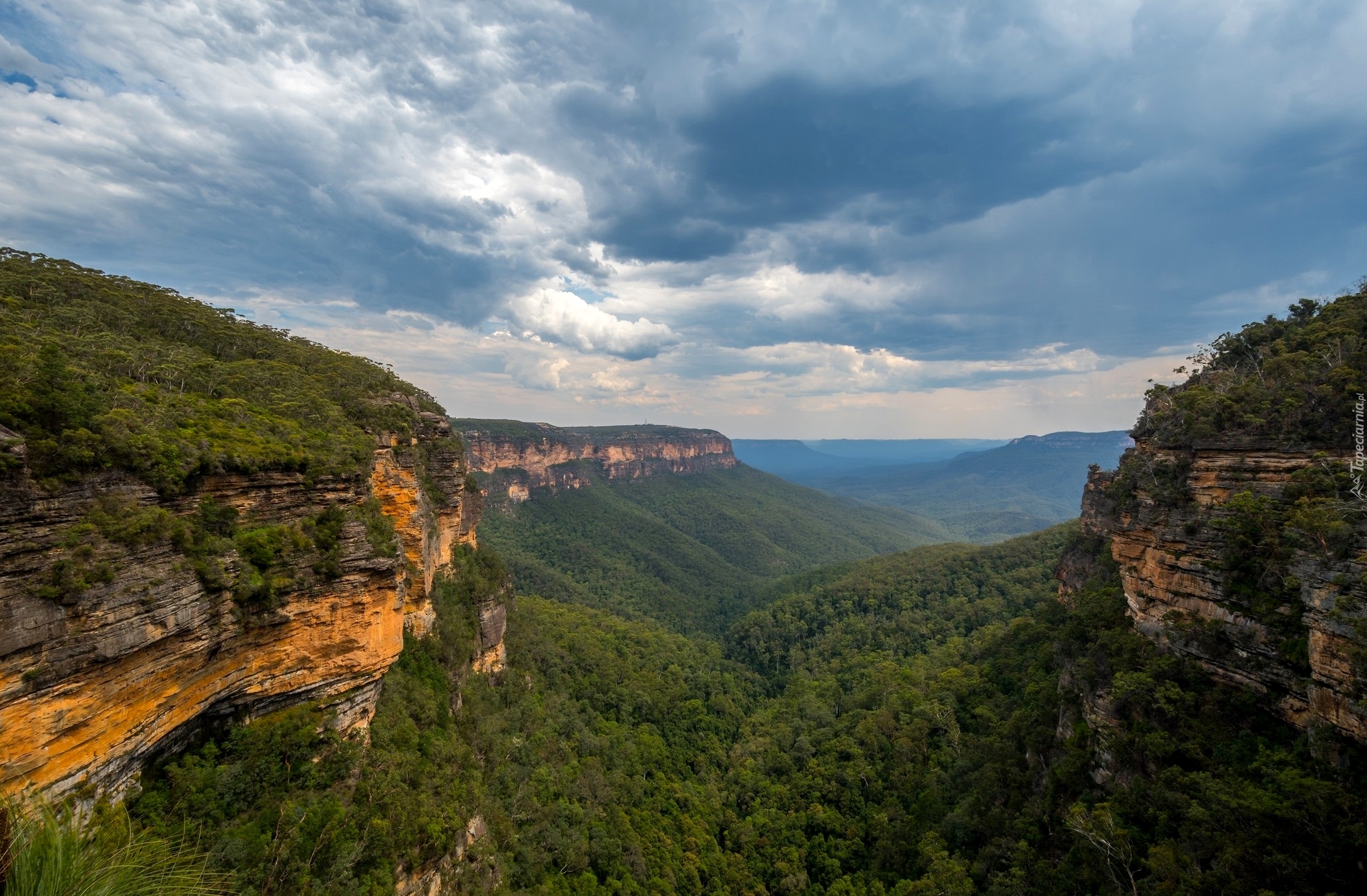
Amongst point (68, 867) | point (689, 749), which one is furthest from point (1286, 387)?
point (689, 749)

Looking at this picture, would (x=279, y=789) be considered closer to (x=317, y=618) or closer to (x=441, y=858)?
(x=317, y=618)

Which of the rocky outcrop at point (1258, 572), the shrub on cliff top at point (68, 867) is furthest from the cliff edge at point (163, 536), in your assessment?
the rocky outcrop at point (1258, 572)

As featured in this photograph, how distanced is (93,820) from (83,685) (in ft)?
8.19

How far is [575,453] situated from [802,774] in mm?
112189

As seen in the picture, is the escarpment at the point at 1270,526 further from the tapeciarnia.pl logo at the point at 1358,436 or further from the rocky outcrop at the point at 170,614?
the rocky outcrop at the point at 170,614

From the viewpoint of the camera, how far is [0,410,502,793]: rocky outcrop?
9.15 metres

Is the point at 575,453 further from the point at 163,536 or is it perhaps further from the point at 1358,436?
the point at 1358,436

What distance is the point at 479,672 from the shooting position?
31.7 m

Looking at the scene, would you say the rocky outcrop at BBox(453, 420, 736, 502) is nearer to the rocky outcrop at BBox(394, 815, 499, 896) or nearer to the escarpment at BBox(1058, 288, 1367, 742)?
the rocky outcrop at BBox(394, 815, 499, 896)

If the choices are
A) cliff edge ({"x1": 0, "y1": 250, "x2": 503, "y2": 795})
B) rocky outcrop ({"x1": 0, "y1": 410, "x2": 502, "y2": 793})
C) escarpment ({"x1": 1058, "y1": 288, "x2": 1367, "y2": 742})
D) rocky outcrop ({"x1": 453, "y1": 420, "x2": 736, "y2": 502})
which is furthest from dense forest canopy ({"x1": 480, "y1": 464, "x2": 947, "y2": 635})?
escarpment ({"x1": 1058, "y1": 288, "x2": 1367, "y2": 742})

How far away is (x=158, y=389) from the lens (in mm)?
15539

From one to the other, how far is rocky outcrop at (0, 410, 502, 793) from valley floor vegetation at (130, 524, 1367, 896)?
1.69m

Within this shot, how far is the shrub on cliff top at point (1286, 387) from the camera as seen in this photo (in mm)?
17438

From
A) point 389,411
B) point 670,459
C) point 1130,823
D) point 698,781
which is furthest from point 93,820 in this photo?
point 670,459
